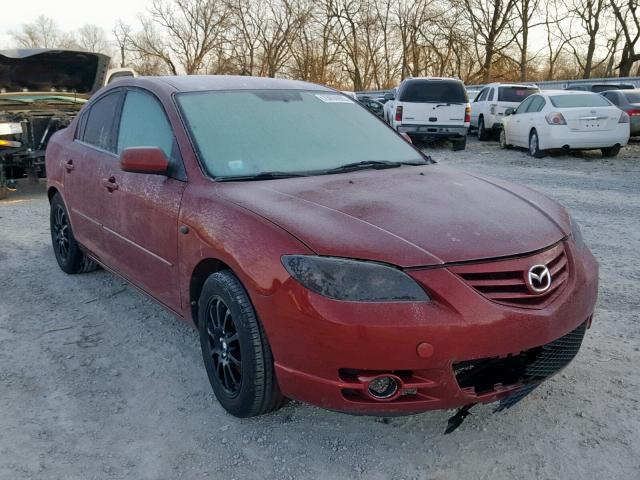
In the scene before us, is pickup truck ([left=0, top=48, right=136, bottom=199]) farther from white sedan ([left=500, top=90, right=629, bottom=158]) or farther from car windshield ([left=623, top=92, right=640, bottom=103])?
car windshield ([left=623, top=92, right=640, bottom=103])

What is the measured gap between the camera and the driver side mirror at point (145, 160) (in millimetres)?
3307

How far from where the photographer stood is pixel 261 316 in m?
2.63

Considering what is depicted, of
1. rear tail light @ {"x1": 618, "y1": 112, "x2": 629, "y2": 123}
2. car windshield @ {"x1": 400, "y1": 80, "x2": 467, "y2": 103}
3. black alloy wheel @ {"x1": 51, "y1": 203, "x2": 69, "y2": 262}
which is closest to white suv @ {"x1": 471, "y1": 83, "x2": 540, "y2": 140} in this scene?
car windshield @ {"x1": 400, "y1": 80, "x2": 467, "y2": 103}

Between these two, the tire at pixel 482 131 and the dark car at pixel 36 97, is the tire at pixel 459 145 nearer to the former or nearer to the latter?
the tire at pixel 482 131

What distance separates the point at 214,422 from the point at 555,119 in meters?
11.7

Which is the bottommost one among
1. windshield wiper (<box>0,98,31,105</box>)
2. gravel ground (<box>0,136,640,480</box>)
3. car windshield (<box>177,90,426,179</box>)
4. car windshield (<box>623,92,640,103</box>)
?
gravel ground (<box>0,136,640,480</box>)

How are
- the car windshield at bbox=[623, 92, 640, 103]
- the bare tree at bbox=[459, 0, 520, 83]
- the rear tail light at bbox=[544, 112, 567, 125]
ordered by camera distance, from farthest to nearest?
the bare tree at bbox=[459, 0, 520, 83] → the car windshield at bbox=[623, 92, 640, 103] → the rear tail light at bbox=[544, 112, 567, 125]

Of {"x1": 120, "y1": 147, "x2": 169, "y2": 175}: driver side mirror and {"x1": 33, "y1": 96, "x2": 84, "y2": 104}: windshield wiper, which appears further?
{"x1": 33, "y1": 96, "x2": 84, "y2": 104}: windshield wiper

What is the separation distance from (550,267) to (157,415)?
1938 mm

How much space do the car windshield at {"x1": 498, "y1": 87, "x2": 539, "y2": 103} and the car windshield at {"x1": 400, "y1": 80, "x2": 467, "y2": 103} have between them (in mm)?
2874

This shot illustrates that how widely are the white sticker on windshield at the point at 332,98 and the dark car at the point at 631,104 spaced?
1311 cm

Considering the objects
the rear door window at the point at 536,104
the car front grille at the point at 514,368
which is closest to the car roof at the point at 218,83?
the car front grille at the point at 514,368

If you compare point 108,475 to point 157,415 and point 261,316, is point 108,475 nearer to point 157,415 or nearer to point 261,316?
point 157,415

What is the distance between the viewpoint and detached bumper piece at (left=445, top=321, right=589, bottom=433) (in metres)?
2.55
